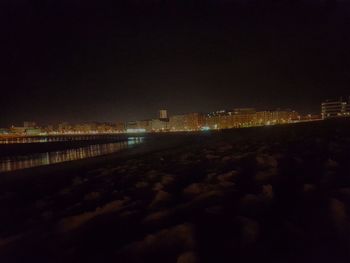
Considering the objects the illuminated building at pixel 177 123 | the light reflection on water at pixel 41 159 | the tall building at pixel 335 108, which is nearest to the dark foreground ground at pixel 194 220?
the light reflection on water at pixel 41 159

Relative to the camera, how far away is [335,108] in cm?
13650

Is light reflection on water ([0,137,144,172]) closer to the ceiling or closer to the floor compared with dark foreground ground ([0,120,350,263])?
closer to the floor

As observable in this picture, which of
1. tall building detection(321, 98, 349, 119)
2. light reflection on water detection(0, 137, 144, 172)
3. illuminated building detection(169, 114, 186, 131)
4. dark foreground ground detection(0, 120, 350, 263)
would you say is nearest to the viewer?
dark foreground ground detection(0, 120, 350, 263)

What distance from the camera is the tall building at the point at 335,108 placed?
5202 inches

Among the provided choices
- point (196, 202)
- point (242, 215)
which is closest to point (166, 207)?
point (196, 202)

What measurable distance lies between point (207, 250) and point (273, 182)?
5557 millimetres

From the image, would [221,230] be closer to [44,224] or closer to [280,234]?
[280,234]

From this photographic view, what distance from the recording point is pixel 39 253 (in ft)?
22.5

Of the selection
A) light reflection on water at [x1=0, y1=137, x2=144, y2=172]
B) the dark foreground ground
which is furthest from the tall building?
the dark foreground ground

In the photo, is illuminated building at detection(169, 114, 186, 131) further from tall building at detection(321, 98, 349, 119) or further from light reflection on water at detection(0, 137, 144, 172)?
light reflection on water at detection(0, 137, 144, 172)

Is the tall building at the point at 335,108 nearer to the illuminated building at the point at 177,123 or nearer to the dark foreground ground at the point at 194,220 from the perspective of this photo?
the illuminated building at the point at 177,123

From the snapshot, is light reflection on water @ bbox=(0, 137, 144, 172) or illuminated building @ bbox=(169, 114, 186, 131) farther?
illuminated building @ bbox=(169, 114, 186, 131)

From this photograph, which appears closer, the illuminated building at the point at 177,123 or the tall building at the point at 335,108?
the tall building at the point at 335,108

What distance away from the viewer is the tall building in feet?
433
